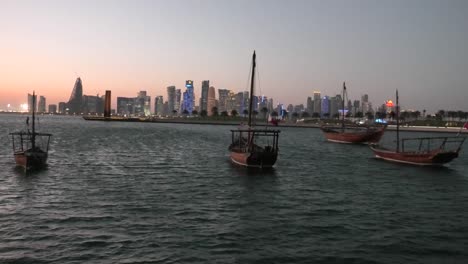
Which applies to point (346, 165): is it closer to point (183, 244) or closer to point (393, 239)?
point (393, 239)

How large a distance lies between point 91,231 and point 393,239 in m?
17.0

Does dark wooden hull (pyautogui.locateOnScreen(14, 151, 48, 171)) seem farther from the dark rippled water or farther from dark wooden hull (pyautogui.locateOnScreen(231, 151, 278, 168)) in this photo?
dark wooden hull (pyautogui.locateOnScreen(231, 151, 278, 168))

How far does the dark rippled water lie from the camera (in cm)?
2052

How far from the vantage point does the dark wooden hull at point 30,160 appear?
156 feet

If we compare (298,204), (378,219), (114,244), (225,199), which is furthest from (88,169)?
(378,219)

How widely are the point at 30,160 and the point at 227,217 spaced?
30.5 metres

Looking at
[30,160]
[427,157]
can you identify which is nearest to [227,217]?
[30,160]

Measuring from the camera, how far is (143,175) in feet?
156

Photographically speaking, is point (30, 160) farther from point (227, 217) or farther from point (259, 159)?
point (227, 217)

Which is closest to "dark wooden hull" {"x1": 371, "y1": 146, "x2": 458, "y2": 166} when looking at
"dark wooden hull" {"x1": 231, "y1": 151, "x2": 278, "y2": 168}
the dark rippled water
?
the dark rippled water

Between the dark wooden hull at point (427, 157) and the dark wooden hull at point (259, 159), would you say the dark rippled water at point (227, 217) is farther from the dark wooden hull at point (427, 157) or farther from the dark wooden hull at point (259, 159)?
the dark wooden hull at point (427, 157)

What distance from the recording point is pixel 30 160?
48000 millimetres

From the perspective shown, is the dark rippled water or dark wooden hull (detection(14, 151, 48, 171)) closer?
the dark rippled water

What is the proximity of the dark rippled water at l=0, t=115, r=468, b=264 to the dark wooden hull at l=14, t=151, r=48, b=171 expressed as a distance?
146cm
